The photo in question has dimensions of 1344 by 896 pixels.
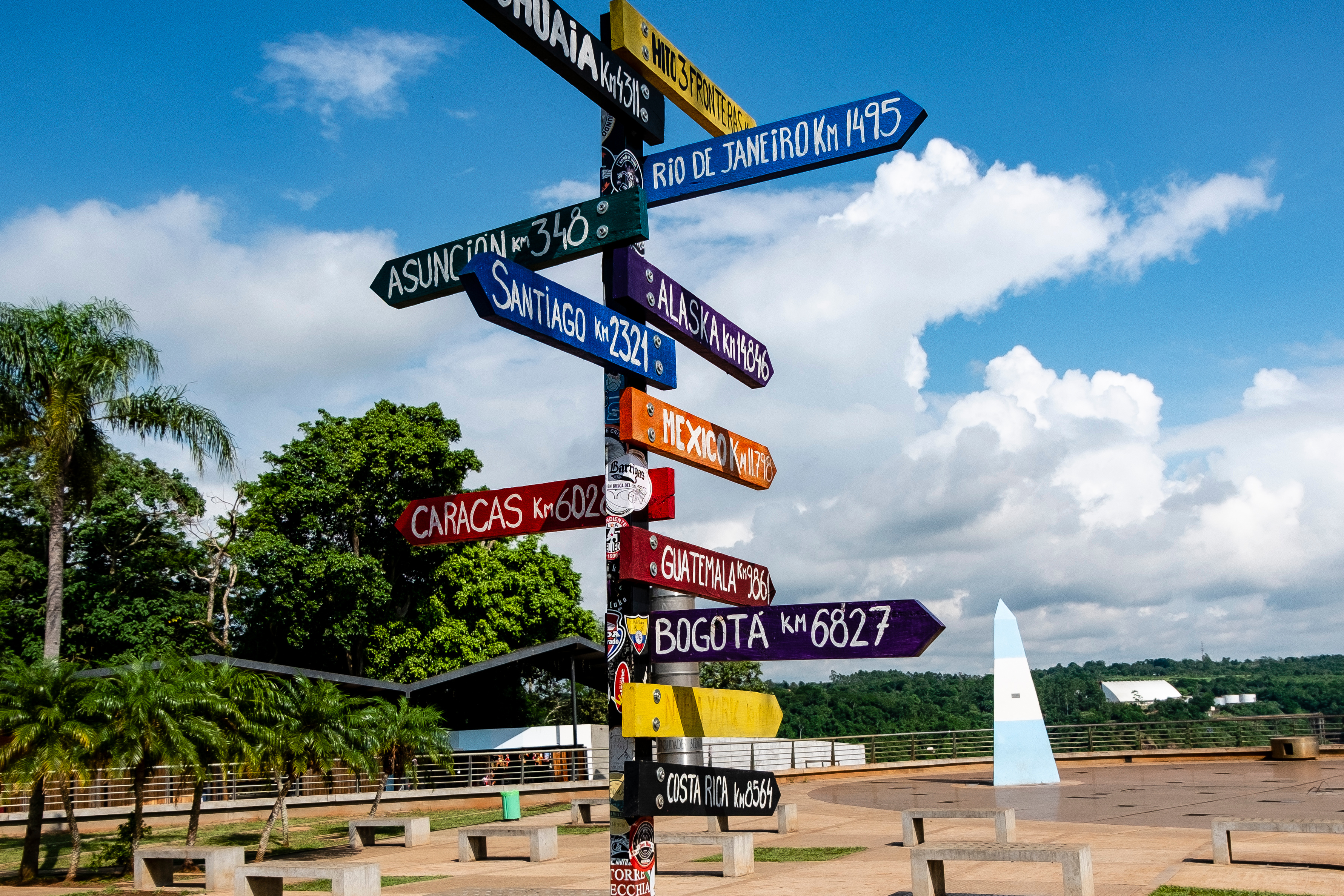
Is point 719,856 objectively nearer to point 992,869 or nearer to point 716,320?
point 992,869

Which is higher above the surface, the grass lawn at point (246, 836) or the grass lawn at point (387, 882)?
the grass lawn at point (387, 882)

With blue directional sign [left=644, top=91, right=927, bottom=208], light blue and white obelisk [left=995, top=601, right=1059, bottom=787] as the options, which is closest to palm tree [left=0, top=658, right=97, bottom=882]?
blue directional sign [left=644, top=91, right=927, bottom=208]

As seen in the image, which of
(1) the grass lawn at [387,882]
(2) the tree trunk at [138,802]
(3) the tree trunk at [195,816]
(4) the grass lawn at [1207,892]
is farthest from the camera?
(3) the tree trunk at [195,816]

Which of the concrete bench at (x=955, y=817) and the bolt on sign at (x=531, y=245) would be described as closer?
the bolt on sign at (x=531, y=245)

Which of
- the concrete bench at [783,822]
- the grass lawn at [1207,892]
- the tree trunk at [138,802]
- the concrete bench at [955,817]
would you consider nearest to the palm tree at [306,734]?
the tree trunk at [138,802]

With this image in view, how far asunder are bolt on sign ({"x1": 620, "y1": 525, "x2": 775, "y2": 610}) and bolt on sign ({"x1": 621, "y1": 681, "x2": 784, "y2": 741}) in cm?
48

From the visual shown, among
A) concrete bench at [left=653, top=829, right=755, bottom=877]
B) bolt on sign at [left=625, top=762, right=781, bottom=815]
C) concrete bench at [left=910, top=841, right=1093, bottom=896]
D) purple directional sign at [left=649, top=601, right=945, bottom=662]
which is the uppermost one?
purple directional sign at [left=649, top=601, right=945, bottom=662]

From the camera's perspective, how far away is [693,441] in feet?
18.6

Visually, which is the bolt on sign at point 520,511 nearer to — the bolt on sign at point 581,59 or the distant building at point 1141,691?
the bolt on sign at point 581,59

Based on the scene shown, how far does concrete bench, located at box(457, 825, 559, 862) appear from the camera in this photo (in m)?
14.4

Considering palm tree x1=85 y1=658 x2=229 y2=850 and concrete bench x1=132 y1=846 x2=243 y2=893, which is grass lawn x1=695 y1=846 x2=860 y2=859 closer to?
concrete bench x1=132 y1=846 x2=243 y2=893

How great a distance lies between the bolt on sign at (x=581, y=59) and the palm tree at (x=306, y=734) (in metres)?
12.1

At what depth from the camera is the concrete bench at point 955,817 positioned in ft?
40.7

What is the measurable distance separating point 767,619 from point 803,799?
17907 mm
